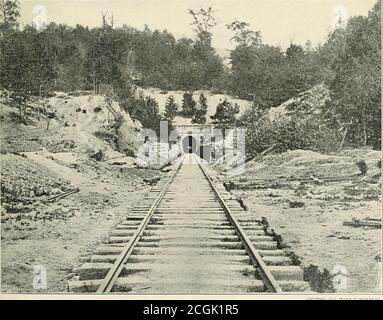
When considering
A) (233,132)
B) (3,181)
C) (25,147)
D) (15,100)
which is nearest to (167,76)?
(233,132)

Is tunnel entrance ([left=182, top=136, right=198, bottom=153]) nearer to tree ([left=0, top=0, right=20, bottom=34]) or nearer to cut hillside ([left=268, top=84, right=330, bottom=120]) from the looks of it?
cut hillside ([left=268, top=84, right=330, bottom=120])

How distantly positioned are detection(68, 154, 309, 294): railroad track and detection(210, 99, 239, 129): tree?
863 centimetres

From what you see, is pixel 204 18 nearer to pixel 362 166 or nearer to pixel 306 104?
pixel 362 166

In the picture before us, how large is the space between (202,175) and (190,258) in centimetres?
1112

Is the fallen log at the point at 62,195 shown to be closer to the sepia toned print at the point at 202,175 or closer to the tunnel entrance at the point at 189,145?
the sepia toned print at the point at 202,175

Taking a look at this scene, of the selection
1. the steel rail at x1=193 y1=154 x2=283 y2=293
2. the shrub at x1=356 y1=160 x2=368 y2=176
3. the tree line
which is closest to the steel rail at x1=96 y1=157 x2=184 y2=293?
the steel rail at x1=193 y1=154 x2=283 y2=293

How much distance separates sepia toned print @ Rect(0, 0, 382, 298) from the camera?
6160 mm

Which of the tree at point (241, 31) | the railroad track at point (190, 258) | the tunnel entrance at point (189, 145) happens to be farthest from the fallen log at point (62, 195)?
the tunnel entrance at point (189, 145)

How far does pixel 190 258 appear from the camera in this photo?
6.42 m

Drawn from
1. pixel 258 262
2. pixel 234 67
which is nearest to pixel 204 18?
pixel 258 262

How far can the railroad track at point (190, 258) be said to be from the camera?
559cm

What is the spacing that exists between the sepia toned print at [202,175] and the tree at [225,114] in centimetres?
12
